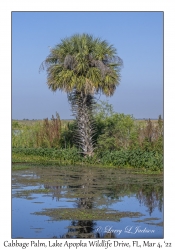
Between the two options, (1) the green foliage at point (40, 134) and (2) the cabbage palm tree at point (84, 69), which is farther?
(1) the green foliage at point (40, 134)

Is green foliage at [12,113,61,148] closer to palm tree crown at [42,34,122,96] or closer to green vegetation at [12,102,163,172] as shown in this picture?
green vegetation at [12,102,163,172]

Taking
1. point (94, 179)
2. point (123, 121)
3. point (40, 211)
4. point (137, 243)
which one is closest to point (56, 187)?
point (94, 179)

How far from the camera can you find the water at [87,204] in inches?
422

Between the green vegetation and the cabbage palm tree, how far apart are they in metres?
1.06

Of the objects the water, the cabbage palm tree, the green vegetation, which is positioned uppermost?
the cabbage palm tree

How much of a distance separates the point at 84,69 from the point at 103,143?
11.9ft

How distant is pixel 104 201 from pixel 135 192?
5.57 ft

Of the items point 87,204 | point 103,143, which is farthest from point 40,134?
point 87,204

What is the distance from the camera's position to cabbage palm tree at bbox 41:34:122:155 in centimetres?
2269

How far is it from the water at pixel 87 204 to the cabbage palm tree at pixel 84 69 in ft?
13.7

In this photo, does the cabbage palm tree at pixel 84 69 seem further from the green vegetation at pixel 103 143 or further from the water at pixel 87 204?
the water at pixel 87 204

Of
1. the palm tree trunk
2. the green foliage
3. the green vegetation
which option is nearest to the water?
the green vegetation

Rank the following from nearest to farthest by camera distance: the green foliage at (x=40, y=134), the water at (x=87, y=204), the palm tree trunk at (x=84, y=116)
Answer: the water at (x=87, y=204)
the palm tree trunk at (x=84, y=116)
the green foliage at (x=40, y=134)

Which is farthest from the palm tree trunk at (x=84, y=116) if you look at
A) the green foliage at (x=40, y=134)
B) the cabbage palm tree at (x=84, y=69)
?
the green foliage at (x=40, y=134)
